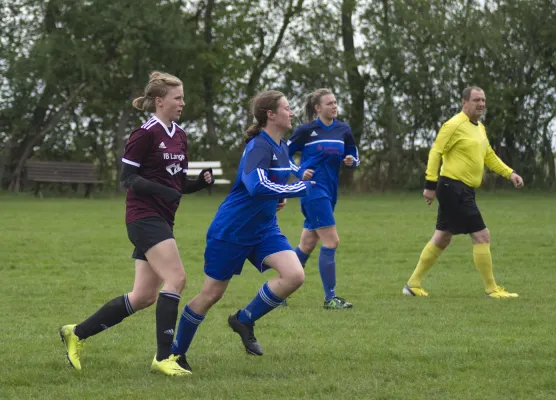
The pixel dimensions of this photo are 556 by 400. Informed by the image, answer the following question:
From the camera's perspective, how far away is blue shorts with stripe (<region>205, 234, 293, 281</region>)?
6.32 metres

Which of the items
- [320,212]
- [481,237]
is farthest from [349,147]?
[481,237]

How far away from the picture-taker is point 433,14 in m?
33.8

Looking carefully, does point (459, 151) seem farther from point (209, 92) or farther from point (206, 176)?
point (209, 92)

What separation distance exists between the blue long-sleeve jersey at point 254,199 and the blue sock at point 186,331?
512 mm

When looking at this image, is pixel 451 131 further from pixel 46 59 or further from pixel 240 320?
pixel 46 59

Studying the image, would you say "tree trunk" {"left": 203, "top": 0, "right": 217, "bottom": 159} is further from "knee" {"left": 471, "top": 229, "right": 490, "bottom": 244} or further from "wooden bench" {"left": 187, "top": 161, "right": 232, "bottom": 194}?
"knee" {"left": 471, "top": 229, "right": 490, "bottom": 244}

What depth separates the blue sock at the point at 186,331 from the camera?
6.33 metres

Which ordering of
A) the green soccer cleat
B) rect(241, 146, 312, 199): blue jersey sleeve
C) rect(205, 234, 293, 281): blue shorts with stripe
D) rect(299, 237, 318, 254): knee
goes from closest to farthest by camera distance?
rect(241, 146, 312, 199): blue jersey sleeve → rect(205, 234, 293, 281): blue shorts with stripe → the green soccer cleat → rect(299, 237, 318, 254): knee

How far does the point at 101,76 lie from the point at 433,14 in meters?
11.0

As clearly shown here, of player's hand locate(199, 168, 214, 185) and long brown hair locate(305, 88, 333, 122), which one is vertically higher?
long brown hair locate(305, 88, 333, 122)

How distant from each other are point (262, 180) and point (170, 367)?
122 centimetres

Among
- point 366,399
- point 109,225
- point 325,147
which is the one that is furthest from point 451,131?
point 109,225

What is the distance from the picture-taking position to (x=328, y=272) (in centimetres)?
945

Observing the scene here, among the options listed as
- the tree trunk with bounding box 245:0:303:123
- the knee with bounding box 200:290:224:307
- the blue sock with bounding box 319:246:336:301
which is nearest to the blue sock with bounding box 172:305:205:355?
the knee with bounding box 200:290:224:307
